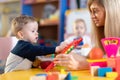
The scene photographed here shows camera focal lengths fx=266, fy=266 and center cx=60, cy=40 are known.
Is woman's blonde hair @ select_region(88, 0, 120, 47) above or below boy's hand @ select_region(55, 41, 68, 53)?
above

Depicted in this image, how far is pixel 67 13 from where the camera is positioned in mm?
2982

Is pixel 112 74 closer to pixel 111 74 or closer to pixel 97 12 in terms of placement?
pixel 111 74

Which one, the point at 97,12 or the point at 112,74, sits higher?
the point at 97,12

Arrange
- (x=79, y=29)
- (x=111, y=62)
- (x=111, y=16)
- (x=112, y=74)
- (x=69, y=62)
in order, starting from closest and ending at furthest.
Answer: (x=112, y=74)
(x=111, y=62)
(x=69, y=62)
(x=111, y=16)
(x=79, y=29)

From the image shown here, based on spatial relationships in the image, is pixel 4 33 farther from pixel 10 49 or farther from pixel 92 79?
pixel 92 79

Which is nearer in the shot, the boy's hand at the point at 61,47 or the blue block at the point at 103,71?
the blue block at the point at 103,71

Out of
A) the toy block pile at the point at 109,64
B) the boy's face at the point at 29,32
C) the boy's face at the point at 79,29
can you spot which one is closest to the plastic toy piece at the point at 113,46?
the toy block pile at the point at 109,64

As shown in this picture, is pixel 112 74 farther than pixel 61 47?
No

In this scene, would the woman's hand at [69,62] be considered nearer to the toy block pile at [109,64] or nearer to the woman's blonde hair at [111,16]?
the toy block pile at [109,64]

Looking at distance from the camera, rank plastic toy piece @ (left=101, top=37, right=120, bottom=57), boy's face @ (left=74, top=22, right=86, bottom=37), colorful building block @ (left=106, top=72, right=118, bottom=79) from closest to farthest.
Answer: colorful building block @ (left=106, top=72, right=118, bottom=79), plastic toy piece @ (left=101, top=37, right=120, bottom=57), boy's face @ (left=74, top=22, right=86, bottom=37)

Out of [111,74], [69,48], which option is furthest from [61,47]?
[111,74]

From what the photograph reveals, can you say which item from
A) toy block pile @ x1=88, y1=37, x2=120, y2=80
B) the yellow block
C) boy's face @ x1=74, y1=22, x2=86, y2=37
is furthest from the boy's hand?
boy's face @ x1=74, y1=22, x2=86, y2=37

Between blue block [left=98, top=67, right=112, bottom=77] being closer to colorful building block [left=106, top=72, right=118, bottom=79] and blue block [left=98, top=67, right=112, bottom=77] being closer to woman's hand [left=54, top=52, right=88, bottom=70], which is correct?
colorful building block [left=106, top=72, right=118, bottom=79]

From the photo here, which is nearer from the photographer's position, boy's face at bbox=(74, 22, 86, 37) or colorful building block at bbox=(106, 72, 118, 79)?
colorful building block at bbox=(106, 72, 118, 79)
